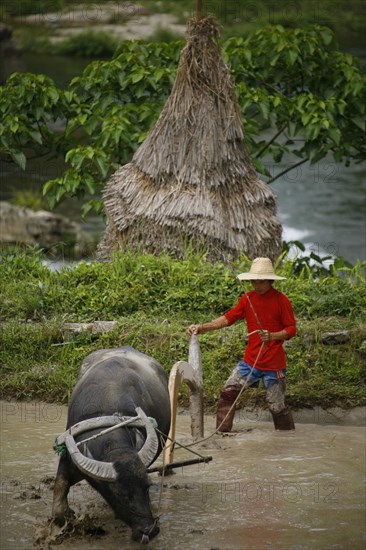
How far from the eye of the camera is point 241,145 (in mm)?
10023

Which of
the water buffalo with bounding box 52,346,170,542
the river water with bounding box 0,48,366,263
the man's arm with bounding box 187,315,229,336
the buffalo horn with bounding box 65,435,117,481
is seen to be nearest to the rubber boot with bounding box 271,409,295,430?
the man's arm with bounding box 187,315,229,336

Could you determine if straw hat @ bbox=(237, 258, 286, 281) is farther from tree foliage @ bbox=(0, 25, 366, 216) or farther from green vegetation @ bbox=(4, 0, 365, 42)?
green vegetation @ bbox=(4, 0, 365, 42)

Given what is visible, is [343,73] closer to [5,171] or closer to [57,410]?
[57,410]

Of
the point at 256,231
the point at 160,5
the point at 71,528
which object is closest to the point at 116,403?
the point at 71,528

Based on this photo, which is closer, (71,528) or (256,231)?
(71,528)

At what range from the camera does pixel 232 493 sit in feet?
21.5

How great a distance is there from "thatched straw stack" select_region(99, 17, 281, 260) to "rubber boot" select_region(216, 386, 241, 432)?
232cm

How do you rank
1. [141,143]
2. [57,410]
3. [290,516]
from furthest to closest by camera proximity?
[141,143] < [57,410] < [290,516]

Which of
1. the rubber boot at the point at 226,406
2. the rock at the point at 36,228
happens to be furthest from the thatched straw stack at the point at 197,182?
the rock at the point at 36,228

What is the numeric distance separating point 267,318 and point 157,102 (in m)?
4.48

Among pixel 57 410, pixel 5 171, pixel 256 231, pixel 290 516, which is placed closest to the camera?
pixel 290 516

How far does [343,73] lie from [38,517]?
7.03 m

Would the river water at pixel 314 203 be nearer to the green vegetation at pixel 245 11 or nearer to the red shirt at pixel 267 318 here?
the green vegetation at pixel 245 11

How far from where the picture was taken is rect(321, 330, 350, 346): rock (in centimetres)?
841
